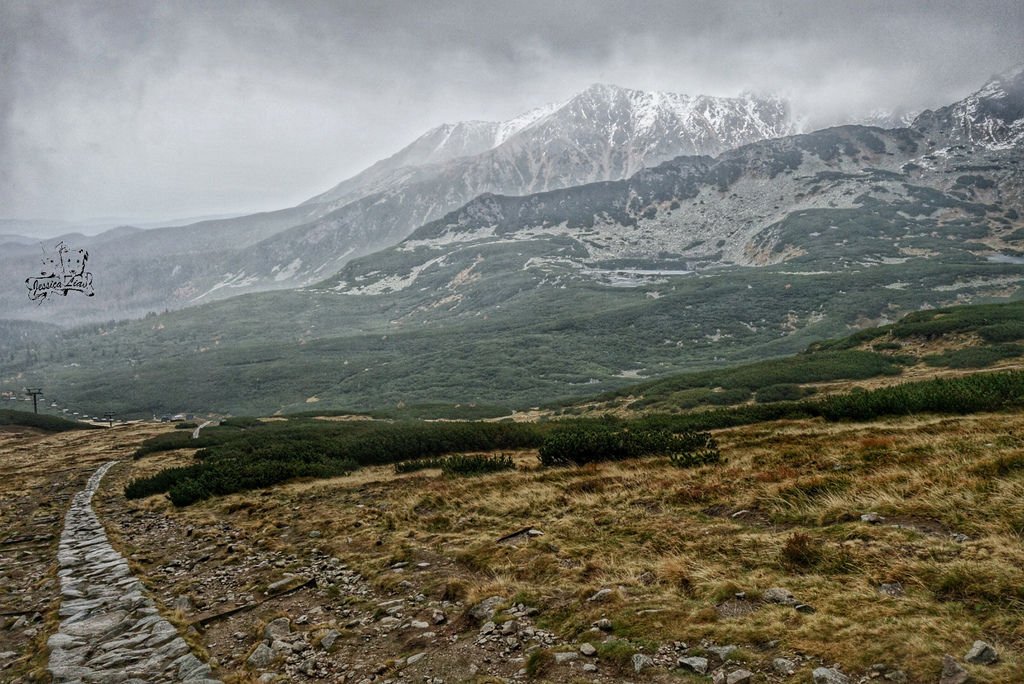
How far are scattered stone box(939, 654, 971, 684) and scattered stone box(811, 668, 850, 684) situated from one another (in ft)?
2.59

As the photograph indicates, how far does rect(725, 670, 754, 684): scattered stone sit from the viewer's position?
221 inches

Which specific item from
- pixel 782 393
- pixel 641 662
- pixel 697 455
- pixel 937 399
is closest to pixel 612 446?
pixel 697 455

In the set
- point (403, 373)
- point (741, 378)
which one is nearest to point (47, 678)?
point (741, 378)

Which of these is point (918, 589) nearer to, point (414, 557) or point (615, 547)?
point (615, 547)

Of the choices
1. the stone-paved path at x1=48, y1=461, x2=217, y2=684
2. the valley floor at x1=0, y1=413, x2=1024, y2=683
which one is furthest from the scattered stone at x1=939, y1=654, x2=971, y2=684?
the stone-paved path at x1=48, y1=461, x2=217, y2=684

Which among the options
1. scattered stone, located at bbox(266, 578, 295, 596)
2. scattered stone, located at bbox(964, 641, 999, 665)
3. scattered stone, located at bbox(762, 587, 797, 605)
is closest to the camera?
scattered stone, located at bbox(964, 641, 999, 665)

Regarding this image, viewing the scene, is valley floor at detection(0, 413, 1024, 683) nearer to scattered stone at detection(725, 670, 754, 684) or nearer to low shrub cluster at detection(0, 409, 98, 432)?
scattered stone at detection(725, 670, 754, 684)

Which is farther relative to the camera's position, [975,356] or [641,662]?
[975,356]

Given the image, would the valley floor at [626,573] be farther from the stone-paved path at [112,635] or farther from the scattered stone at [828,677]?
the stone-paved path at [112,635]

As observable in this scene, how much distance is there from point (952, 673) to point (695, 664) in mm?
2306

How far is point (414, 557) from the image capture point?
38.8 feet

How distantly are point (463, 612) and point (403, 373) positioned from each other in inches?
7245

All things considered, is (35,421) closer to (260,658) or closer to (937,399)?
(260,658)

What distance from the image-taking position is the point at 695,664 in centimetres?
608
